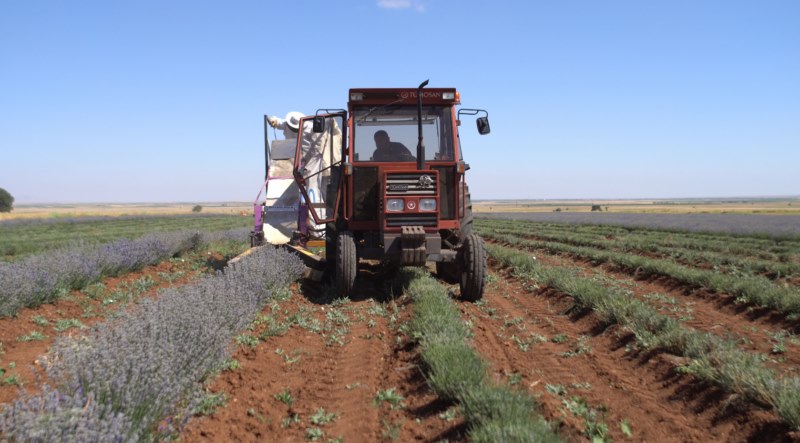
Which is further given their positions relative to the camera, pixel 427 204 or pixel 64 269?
pixel 64 269

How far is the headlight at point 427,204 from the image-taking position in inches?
329

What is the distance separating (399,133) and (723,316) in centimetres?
574

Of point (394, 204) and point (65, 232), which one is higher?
point (394, 204)

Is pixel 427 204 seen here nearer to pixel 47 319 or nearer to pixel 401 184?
pixel 401 184

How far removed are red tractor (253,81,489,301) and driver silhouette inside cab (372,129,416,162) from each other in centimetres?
2

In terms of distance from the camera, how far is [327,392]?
15.4 feet

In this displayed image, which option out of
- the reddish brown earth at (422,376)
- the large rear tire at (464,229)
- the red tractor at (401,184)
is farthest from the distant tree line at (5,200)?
the large rear tire at (464,229)

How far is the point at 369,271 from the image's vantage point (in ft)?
38.6

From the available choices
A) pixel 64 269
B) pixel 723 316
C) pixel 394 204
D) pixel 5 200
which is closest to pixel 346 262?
pixel 394 204

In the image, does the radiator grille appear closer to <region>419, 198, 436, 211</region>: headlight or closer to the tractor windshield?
<region>419, 198, 436, 211</region>: headlight

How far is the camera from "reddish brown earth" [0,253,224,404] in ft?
15.0

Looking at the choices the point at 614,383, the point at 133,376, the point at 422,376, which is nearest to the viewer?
the point at 133,376

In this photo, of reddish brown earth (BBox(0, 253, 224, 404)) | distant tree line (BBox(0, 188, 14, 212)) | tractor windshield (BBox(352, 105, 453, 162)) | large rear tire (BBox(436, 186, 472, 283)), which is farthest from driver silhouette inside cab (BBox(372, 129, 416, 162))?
distant tree line (BBox(0, 188, 14, 212))

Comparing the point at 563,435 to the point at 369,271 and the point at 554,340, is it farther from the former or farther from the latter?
the point at 369,271
